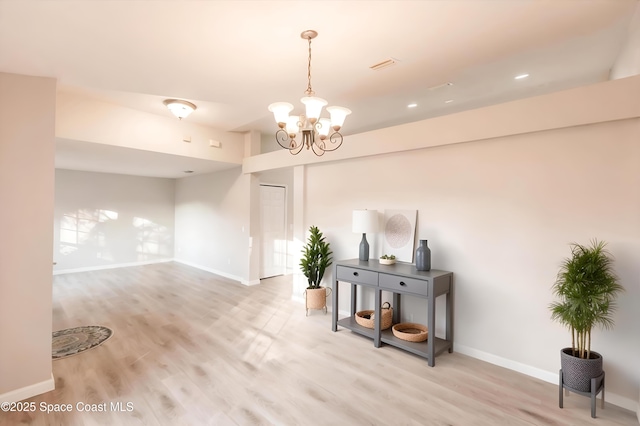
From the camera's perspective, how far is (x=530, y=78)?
11.7 feet

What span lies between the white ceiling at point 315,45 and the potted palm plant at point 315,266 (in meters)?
1.97

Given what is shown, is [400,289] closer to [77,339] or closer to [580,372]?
[580,372]

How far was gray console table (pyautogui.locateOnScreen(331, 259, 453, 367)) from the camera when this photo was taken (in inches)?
119

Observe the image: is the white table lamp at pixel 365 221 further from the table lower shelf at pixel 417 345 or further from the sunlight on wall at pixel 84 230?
the sunlight on wall at pixel 84 230

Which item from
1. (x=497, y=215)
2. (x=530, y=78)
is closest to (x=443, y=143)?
(x=497, y=215)

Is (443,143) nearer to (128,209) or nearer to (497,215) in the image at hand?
(497,215)

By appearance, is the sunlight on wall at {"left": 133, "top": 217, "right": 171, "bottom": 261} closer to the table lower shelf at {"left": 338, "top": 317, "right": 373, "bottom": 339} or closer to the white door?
the white door

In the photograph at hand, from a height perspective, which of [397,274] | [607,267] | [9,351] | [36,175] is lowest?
[9,351]

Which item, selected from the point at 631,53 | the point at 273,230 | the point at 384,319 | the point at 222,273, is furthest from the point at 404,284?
the point at 222,273

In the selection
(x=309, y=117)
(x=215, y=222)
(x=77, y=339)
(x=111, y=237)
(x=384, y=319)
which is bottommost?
(x=77, y=339)

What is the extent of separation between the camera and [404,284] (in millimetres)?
3240

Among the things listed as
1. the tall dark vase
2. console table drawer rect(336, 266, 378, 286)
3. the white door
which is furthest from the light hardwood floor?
the white door

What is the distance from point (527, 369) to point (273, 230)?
5119 mm

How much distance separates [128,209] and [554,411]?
894 centimetres
